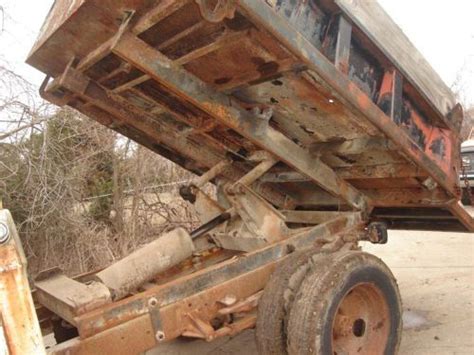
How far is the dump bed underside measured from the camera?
2.32 m

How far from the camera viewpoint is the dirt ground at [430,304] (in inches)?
146

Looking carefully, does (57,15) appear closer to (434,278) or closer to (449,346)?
(449,346)

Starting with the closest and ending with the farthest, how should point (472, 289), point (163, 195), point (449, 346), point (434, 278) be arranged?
point (449, 346) → point (472, 289) → point (434, 278) → point (163, 195)

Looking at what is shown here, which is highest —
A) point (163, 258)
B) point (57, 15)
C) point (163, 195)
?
point (57, 15)

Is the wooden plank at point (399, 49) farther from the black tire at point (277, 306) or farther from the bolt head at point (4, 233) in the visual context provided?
the bolt head at point (4, 233)

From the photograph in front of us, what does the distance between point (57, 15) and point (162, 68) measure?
0.72m

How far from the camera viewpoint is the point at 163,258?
3201mm

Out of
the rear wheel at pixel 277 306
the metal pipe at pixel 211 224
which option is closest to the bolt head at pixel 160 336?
the rear wheel at pixel 277 306

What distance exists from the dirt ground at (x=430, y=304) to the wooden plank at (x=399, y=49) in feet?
5.98

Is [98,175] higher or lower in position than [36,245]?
higher

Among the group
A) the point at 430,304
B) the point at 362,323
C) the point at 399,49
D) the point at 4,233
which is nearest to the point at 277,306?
the point at 362,323

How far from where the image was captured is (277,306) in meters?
2.66

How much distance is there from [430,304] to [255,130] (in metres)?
2.93

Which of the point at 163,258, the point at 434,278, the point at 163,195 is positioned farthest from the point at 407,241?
the point at 163,258
